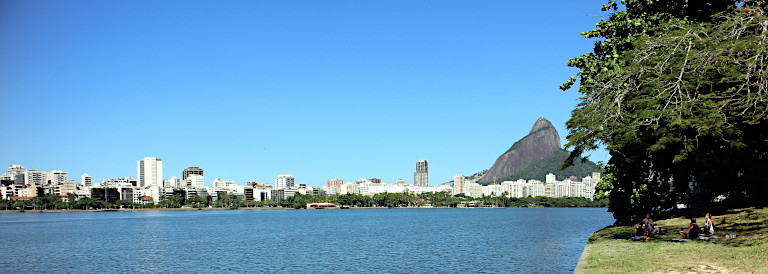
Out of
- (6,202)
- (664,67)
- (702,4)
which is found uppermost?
(702,4)

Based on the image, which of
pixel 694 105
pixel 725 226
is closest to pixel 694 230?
pixel 725 226

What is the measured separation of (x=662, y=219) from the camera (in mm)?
32344

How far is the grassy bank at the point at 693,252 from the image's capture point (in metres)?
15.9

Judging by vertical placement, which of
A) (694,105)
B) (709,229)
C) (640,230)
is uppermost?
(694,105)

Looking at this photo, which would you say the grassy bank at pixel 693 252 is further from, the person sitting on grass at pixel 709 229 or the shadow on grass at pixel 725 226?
the person sitting on grass at pixel 709 229

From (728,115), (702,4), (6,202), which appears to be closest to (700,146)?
(728,115)

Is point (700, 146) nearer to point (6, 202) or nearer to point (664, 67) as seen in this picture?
point (664, 67)

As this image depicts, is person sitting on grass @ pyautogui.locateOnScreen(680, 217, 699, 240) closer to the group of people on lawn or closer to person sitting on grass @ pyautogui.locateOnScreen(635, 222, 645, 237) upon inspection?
the group of people on lawn

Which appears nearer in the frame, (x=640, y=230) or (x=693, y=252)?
(x=693, y=252)

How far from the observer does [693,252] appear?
18328mm

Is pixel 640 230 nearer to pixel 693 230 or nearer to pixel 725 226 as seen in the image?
pixel 693 230

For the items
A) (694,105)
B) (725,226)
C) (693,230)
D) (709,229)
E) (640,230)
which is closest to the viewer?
(694,105)

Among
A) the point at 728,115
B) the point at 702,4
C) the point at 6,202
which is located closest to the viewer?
the point at 728,115

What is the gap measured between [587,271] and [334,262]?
663 inches
